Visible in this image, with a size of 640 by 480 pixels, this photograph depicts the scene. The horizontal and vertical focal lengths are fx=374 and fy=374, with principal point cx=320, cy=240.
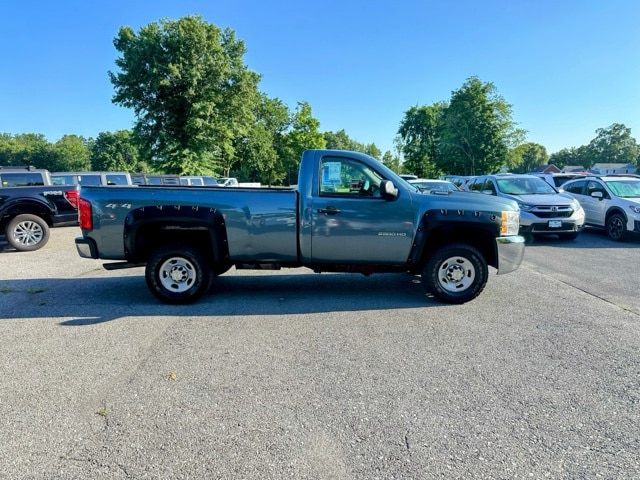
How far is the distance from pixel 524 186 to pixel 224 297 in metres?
9.90

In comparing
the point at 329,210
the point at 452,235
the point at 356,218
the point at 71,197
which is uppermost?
the point at 71,197

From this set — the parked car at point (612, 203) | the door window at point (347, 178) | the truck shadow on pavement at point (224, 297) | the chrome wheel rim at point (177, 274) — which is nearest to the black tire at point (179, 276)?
the chrome wheel rim at point (177, 274)

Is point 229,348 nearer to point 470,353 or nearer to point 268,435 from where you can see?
point 268,435

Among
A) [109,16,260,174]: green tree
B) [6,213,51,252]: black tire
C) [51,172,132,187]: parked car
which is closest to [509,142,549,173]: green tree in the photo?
[109,16,260,174]: green tree

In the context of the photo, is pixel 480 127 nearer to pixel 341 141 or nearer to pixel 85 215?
pixel 85 215

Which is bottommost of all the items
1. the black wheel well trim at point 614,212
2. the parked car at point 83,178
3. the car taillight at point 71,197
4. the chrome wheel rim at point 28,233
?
the chrome wheel rim at point 28,233

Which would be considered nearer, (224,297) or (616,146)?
(224,297)

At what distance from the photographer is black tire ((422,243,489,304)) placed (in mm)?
5184

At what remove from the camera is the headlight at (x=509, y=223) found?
5199mm

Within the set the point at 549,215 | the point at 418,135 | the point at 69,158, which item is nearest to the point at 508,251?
the point at 549,215

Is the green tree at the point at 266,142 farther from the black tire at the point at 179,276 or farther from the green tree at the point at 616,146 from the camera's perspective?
the green tree at the point at 616,146

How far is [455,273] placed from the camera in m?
5.28

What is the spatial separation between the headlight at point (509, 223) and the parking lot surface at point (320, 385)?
1.02 meters

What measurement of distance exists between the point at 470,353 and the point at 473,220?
204 centimetres
